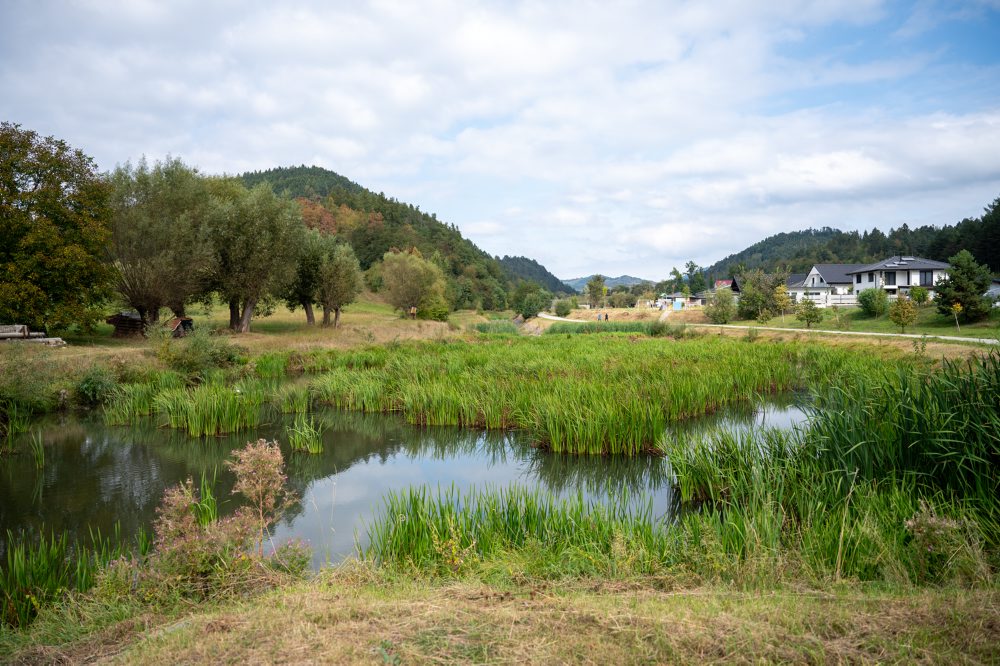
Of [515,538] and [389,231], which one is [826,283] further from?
[515,538]

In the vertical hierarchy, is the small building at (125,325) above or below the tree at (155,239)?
below

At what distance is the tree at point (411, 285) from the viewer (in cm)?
5225

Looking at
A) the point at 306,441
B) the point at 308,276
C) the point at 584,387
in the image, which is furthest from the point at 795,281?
the point at 306,441

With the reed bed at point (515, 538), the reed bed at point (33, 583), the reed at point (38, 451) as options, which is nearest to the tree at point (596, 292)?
the reed at point (38, 451)

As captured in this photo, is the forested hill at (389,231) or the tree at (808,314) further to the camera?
the forested hill at (389,231)

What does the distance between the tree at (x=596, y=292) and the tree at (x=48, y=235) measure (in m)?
81.1

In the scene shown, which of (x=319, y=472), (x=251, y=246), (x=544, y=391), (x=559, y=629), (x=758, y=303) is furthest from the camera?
(x=758, y=303)

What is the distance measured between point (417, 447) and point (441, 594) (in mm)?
8070

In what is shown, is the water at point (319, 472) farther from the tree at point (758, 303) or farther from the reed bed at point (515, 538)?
the tree at point (758, 303)

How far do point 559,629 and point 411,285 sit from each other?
5029cm

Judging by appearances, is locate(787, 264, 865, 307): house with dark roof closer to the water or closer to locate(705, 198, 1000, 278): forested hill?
locate(705, 198, 1000, 278): forested hill

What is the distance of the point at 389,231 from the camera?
92.5 meters

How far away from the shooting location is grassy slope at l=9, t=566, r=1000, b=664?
289 centimetres

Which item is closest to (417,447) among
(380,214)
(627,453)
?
(627,453)
